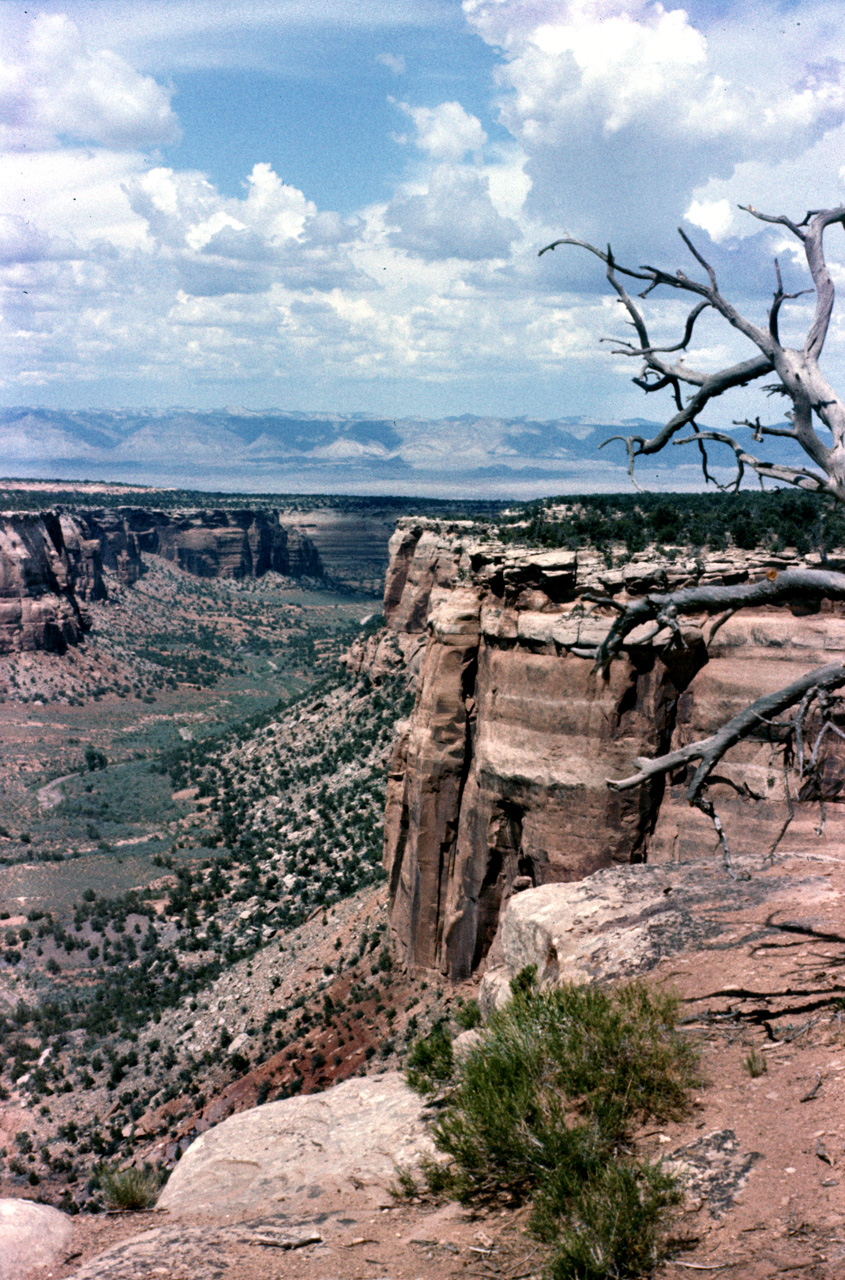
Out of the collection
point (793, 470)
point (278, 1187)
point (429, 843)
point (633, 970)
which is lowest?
point (429, 843)

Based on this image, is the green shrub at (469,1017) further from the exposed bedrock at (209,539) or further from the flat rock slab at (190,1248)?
the exposed bedrock at (209,539)

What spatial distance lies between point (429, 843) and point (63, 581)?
273ft

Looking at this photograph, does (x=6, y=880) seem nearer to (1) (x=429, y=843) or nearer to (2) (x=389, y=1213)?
(1) (x=429, y=843)

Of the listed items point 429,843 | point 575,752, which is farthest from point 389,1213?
point 429,843

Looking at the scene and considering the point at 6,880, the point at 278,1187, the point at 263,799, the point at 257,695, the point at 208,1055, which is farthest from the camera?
the point at 257,695

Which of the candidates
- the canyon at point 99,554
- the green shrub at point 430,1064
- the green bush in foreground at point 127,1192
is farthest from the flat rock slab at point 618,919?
the canyon at point 99,554

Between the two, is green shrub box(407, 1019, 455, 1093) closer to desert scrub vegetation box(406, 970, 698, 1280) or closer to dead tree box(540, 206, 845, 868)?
desert scrub vegetation box(406, 970, 698, 1280)

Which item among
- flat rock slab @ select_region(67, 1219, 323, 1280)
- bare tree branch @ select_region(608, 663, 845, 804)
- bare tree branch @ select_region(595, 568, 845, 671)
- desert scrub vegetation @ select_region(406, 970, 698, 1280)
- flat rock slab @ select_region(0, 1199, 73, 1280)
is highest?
bare tree branch @ select_region(595, 568, 845, 671)

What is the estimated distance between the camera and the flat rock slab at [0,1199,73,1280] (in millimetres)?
8500

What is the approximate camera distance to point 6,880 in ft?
160

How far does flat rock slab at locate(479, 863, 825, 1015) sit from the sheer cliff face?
17.7ft

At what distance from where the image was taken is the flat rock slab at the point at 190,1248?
7.54m

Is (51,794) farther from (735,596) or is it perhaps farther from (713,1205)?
(713,1205)

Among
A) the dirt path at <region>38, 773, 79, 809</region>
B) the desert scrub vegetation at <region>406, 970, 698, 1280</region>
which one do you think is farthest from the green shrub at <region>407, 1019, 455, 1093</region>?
the dirt path at <region>38, 773, 79, 809</region>
